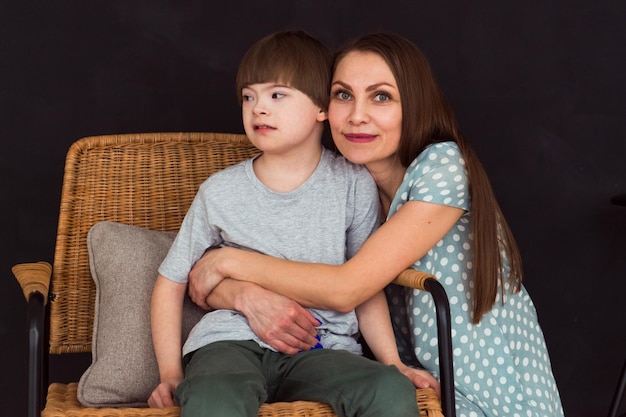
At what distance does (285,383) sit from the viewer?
1939 mm

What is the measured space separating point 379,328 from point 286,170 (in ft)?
1.34

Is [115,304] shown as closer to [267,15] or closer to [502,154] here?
[267,15]

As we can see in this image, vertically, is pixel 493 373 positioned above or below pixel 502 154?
below

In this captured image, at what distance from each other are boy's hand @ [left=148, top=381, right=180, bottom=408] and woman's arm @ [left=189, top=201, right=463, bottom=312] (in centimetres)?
26

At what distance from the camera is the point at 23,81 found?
277 centimetres

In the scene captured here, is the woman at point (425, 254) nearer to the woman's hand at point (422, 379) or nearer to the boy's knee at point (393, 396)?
the woman's hand at point (422, 379)

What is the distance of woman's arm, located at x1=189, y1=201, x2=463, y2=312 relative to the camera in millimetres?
2010

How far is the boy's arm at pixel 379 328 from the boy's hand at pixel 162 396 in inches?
17.2

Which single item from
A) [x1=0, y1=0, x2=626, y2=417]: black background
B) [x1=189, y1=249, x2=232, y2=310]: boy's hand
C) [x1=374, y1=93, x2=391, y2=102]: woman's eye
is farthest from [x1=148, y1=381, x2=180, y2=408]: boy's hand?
[x1=0, y1=0, x2=626, y2=417]: black background

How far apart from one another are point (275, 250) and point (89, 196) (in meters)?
0.57

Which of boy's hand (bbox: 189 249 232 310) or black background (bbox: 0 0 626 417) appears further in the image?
black background (bbox: 0 0 626 417)

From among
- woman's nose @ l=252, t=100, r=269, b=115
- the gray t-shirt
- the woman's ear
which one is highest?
woman's nose @ l=252, t=100, r=269, b=115

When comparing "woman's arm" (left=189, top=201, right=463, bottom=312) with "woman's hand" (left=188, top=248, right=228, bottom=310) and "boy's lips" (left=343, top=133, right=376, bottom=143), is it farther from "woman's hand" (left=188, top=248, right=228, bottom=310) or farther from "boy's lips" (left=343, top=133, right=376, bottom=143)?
"boy's lips" (left=343, top=133, right=376, bottom=143)

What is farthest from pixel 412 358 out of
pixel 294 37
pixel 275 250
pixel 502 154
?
pixel 502 154
